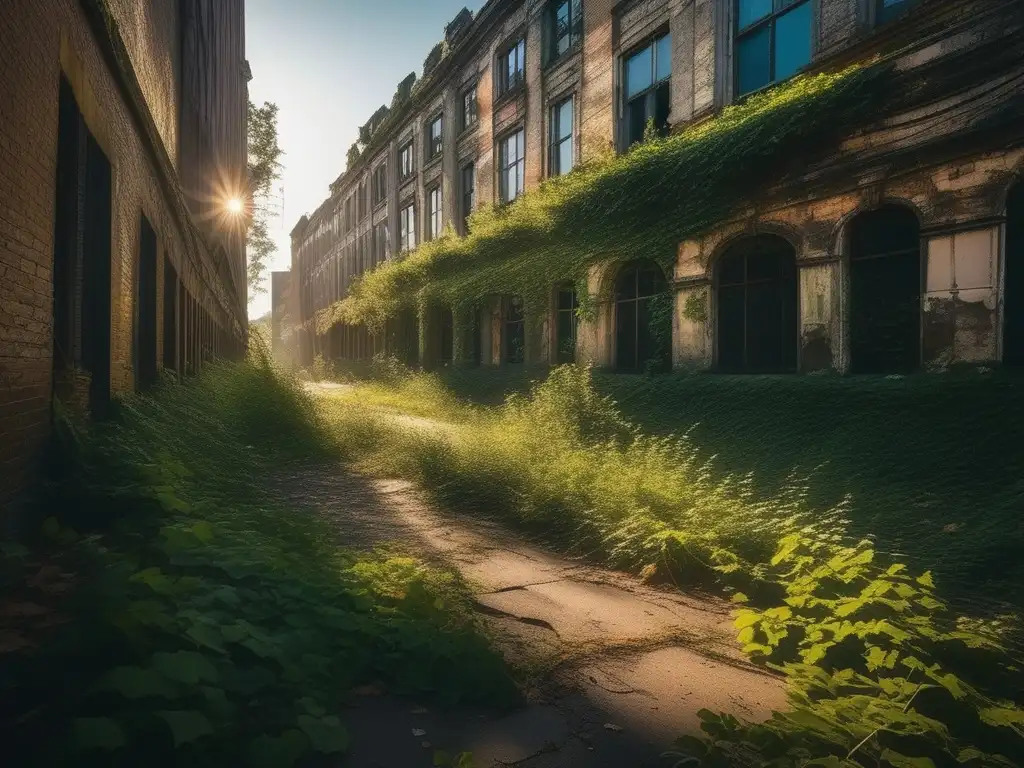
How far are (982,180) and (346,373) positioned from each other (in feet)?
88.4

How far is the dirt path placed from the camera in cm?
228

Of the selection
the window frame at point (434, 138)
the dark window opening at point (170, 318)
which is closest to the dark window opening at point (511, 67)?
the window frame at point (434, 138)

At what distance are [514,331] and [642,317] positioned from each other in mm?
5092

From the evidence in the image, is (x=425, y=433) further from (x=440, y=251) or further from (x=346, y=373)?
(x=346, y=373)

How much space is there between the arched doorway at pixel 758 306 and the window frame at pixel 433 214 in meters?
14.1

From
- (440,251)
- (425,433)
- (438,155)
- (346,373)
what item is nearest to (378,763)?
(425,433)

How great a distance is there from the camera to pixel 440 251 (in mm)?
18766

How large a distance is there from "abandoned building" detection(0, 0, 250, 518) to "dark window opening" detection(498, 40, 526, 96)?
8.15 meters

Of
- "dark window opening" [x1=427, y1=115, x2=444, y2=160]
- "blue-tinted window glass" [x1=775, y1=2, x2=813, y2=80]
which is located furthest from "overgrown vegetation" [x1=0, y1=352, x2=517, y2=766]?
"dark window opening" [x1=427, y1=115, x2=444, y2=160]

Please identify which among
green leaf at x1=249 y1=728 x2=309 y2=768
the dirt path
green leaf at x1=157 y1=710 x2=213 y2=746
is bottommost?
the dirt path

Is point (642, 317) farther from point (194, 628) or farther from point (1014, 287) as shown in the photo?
point (194, 628)

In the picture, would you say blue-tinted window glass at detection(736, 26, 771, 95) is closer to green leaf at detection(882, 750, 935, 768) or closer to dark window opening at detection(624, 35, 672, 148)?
dark window opening at detection(624, 35, 672, 148)

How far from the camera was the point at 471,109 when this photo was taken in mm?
19375

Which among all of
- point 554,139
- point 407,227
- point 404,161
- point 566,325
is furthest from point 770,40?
point 404,161
